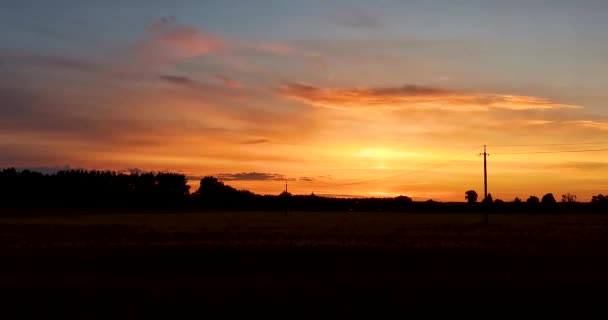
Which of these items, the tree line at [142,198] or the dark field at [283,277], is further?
the tree line at [142,198]

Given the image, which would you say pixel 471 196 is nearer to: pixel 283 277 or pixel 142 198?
pixel 142 198

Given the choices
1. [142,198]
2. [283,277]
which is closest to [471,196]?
[142,198]

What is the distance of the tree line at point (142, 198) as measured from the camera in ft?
513

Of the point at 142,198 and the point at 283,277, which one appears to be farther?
the point at 142,198

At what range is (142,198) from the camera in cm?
16850

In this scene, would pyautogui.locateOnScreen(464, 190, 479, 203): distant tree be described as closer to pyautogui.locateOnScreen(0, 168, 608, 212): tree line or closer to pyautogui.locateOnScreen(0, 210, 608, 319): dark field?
pyautogui.locateOnScreen(0, 168, 608, 212): tree line

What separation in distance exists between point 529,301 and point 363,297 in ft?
14.7

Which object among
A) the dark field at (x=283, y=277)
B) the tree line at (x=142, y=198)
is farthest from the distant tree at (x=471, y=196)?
the dark field at (x=283, y=277)

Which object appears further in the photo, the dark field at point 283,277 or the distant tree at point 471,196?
the distant tree at point 471,196

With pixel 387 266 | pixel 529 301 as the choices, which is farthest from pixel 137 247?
pixel 529 301

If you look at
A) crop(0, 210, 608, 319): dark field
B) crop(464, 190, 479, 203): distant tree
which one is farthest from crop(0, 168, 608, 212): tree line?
crop(0, 210, 608, 319): dark field

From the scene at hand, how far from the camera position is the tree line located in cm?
15650

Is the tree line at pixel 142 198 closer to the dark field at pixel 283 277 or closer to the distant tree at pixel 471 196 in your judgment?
the distant tree at pixel 471 196

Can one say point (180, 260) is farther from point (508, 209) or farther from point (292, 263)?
point (508, 209)
